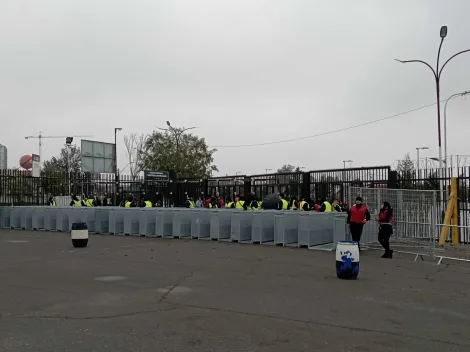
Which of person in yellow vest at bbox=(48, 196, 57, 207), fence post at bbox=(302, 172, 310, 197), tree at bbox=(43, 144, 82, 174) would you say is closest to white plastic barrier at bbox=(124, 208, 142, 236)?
fence post at bbox=(302, 172, 310, 197)

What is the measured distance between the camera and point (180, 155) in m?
47.2

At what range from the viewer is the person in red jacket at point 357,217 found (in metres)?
14.0

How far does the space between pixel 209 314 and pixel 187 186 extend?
23.2 m

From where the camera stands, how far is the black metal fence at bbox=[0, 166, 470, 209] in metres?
18.5

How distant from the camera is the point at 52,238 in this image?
2017 centimetres

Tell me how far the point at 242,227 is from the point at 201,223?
2.18 m

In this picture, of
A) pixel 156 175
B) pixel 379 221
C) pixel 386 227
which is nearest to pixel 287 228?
pixel 379 221

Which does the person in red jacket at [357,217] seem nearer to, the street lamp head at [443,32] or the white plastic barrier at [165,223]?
the white plastic barrier at [165,223]

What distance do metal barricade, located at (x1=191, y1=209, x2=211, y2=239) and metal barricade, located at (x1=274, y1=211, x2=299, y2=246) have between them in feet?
11.6

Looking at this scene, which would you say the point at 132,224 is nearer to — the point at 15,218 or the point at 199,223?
the point at 199,223

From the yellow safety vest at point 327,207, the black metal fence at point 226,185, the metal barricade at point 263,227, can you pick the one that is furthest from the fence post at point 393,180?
the metal barricade at point 263,227

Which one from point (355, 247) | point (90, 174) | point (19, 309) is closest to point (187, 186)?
point (90, 174)

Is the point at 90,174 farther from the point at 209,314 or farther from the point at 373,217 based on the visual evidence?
the point at 209,314

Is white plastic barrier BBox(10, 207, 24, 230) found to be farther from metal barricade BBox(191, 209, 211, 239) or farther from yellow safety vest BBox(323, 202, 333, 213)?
yellow safety vest BBox(323, 202, 333, 213)
